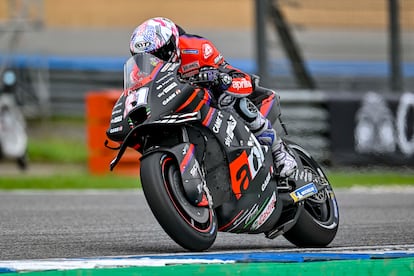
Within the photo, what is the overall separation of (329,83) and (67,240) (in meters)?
14.8

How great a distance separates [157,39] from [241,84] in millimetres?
584

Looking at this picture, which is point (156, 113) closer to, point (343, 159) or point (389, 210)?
point (389, 210)

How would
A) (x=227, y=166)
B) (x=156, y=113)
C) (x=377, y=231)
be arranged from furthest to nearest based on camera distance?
(x=377, y=231) < (x=227, y=166) < (x=156, y=113)

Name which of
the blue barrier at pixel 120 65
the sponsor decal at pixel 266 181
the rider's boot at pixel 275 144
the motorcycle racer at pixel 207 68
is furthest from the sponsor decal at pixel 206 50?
the blue barrier at pixel 120 65

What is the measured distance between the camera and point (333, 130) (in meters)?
14.8

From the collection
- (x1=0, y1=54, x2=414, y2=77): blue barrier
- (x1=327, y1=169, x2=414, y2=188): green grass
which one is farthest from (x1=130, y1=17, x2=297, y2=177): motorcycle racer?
(x1=0, y1=54, x2=414, y2=77): blue barrier

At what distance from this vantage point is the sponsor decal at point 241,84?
6434 mm

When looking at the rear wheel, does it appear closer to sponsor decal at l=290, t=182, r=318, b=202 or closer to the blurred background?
sponsor decal at l=290, t=182, r=318, b=202

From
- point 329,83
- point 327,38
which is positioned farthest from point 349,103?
point 329,83

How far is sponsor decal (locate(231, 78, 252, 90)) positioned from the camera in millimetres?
6434

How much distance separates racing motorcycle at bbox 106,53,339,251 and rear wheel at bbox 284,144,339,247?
16 mm

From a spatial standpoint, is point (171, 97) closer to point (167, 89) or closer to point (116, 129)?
point (167, 89)

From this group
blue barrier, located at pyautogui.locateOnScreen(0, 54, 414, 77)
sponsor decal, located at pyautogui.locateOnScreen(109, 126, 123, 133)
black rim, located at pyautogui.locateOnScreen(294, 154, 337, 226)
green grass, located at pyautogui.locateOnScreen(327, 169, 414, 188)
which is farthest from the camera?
blue barrier, located at pyautogui.locateOnScreen(0, 54, 414, 77)

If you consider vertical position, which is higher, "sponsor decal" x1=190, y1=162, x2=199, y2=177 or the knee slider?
the knee slider
